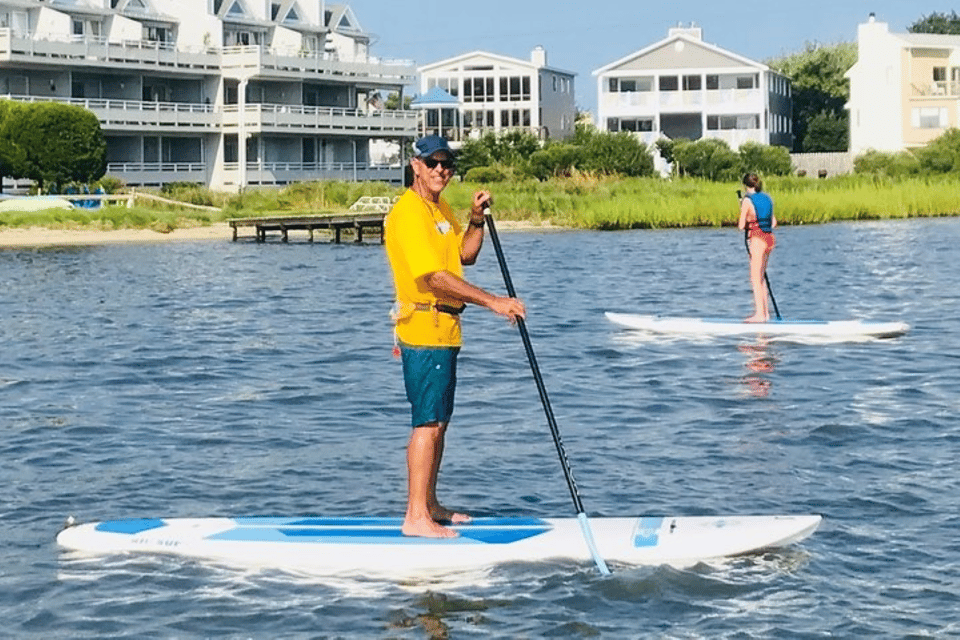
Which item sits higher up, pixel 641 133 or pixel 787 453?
pixel 641 133

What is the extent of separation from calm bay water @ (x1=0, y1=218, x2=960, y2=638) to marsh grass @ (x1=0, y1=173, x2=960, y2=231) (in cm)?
2339

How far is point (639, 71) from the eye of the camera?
323 ft

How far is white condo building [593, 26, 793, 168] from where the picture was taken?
95812mm

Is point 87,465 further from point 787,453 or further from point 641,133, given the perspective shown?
point 641,133

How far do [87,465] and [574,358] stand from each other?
29.6 ft

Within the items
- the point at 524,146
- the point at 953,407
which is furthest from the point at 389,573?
the point at 524,146

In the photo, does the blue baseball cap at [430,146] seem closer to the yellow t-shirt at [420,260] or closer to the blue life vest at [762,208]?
the yellow t-shirt at [420,260]

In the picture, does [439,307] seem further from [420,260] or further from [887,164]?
[887,164]

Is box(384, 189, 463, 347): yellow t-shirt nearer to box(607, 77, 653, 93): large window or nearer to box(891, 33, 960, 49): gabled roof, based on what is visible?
box(891, 33, 960, 49): gabled roof

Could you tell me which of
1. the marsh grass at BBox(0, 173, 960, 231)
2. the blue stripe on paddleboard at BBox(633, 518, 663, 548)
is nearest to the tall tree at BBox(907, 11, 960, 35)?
the marsh grass at BBox(0, 173, 960, 231)

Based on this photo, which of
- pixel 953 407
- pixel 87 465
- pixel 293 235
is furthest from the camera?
pixel 293 235

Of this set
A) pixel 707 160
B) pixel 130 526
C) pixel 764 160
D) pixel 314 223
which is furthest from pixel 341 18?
pixel 130 526

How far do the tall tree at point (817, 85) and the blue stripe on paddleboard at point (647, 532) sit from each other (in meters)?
97.0

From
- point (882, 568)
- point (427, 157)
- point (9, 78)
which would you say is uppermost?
point (9, 78)
